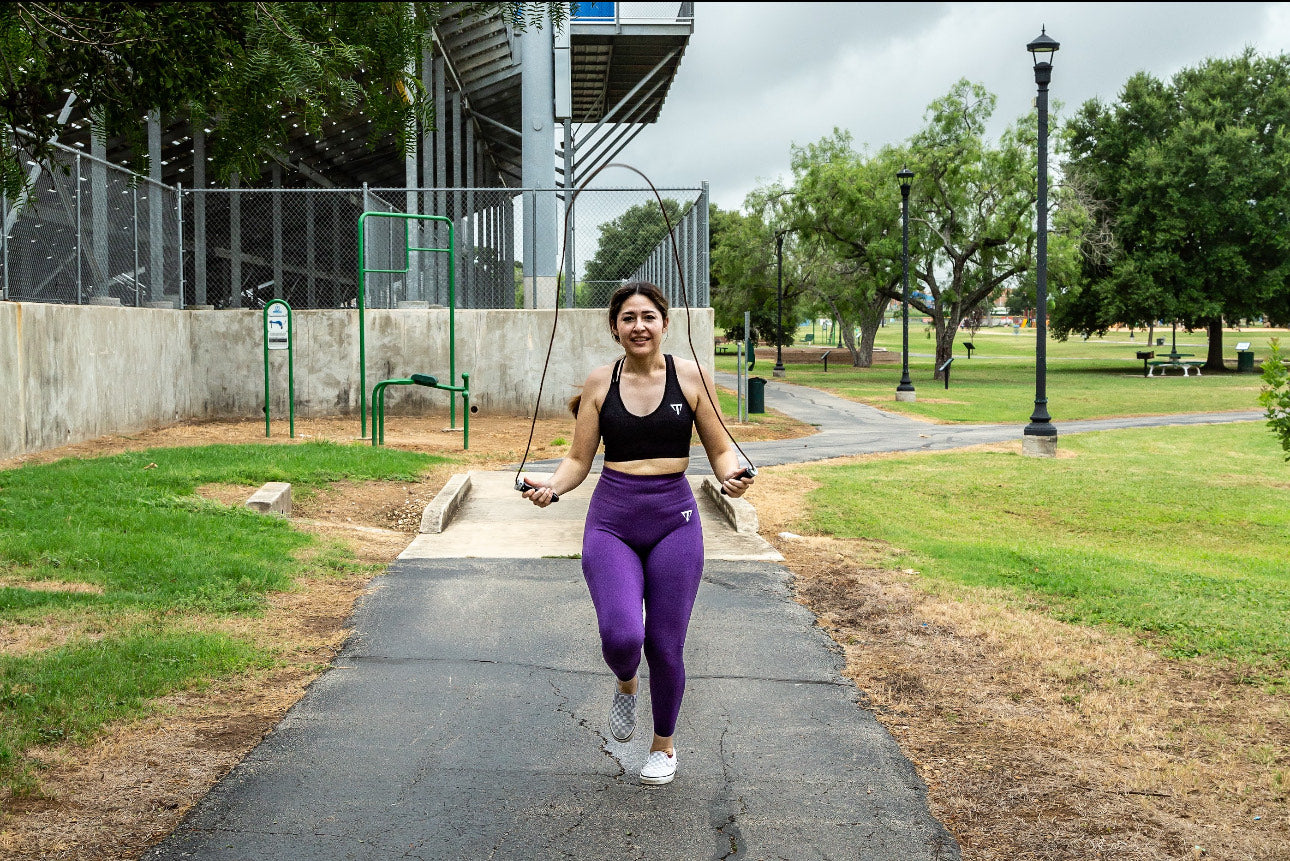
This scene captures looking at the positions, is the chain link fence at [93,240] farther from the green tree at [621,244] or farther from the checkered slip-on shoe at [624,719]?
the checkered slip-on shoe at [624,719]

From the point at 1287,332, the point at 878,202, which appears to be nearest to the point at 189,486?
the point at 878,202

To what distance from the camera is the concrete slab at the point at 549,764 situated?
13.0 feet

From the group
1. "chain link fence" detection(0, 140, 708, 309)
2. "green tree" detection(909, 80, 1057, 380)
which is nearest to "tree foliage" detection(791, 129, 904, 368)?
"green tree" detection(909, 80, 1057, 380)

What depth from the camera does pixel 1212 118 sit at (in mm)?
48188

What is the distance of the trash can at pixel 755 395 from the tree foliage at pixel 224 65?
1988cm

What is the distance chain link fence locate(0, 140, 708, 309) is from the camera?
17578 millimetres

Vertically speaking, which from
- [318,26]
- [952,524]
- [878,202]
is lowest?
[952,524]

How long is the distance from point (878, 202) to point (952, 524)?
106 feet

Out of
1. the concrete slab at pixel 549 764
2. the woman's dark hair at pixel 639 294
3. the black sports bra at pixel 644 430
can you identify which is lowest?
the concrete slab at pixel 549 764

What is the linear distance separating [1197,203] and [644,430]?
1885 inches

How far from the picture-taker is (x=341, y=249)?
76.5ft

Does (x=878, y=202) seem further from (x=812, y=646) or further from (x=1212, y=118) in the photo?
(x=812, y=646)

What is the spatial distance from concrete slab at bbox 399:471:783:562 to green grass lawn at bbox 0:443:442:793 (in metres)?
1.00

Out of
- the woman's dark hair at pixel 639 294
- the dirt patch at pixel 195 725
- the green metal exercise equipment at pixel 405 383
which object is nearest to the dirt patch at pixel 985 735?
the dirt patch at pixel 195 725
